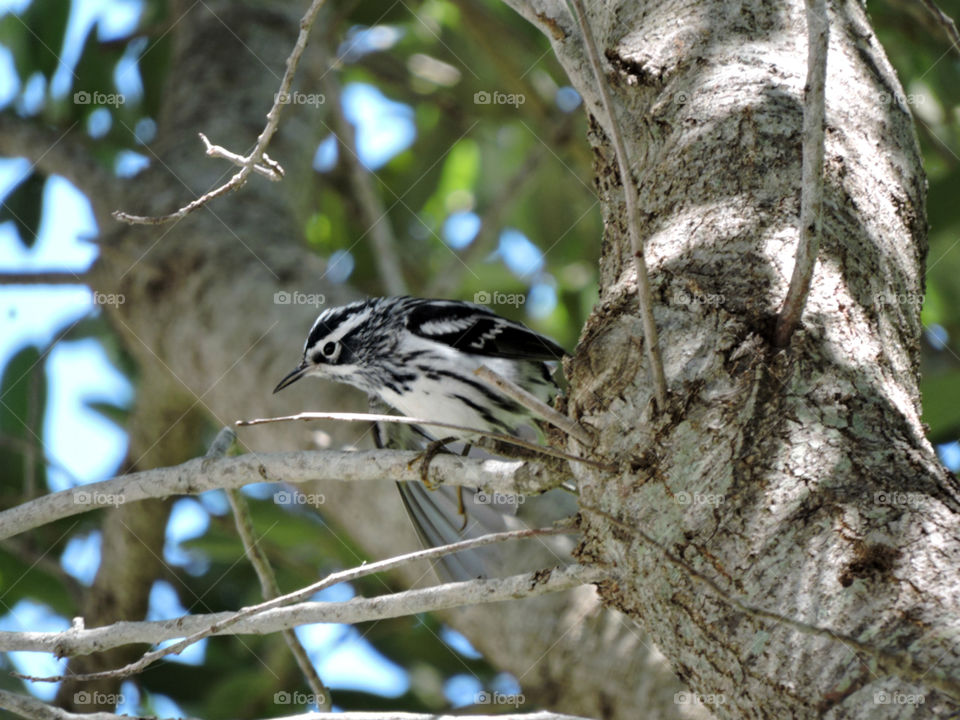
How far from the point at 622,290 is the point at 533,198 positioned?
222 inches

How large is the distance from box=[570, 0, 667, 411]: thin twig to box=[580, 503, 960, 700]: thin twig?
0.37 meters

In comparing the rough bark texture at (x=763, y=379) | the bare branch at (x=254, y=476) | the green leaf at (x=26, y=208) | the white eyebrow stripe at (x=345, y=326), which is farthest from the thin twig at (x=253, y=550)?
the green leaf at (x=26, y=208)

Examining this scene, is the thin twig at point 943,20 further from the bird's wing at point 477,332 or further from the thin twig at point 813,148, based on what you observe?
the bird's wing at point 477,332

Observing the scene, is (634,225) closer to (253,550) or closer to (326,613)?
(326,613)

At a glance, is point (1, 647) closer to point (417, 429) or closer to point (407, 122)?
point (417, 429)

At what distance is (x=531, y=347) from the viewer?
461 cm

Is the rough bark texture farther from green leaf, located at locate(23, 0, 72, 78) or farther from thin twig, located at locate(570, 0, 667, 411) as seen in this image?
green leaf, located at locate(23, 0, 72, 78)

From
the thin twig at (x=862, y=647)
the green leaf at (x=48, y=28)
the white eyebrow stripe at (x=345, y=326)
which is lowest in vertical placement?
the thin twig at (x=862, y=647)

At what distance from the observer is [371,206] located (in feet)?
20.2

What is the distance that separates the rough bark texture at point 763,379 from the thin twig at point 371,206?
3.06 meters

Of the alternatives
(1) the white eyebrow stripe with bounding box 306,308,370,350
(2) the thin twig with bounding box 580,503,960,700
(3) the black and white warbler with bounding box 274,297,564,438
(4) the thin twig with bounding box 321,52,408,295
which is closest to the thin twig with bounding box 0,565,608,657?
(2) the thin twig with bounding box 580,503,960,700

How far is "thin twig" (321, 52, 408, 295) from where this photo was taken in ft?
19.5

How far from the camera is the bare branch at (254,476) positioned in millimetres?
2578

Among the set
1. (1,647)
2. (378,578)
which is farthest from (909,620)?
(378,578)
